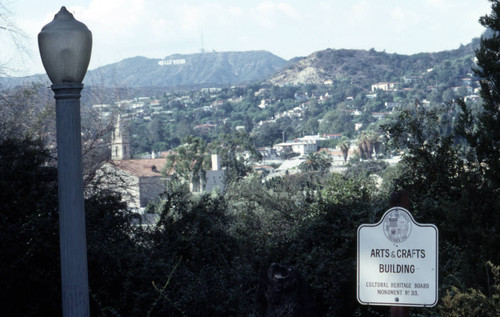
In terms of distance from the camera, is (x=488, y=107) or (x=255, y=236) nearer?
(x=255, y=236)

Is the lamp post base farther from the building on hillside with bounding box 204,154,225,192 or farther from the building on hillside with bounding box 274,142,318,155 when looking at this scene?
the building on hillside with bounding box 274,142,318,155

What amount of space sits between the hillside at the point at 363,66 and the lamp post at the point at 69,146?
596 ft

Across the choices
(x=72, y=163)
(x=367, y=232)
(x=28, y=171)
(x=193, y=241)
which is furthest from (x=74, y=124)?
(x=193, y=241)

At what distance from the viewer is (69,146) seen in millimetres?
3334

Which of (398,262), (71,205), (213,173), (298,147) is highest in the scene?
(71,205)

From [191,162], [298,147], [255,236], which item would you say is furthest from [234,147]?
[255,236]

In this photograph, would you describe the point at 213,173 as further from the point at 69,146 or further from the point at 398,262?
the point at 69,146

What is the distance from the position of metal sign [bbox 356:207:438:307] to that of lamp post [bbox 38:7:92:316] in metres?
1.58

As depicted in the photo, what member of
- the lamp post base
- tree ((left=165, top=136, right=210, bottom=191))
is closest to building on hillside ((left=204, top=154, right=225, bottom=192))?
tree ((left=165, top=136, right=210, bottom=191))

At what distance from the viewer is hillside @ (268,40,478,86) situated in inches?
7274

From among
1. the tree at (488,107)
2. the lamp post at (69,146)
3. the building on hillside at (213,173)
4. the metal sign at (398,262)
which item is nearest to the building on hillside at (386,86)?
the building on hillside at (213,173)

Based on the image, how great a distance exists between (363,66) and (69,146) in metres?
194

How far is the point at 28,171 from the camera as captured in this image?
714 cm

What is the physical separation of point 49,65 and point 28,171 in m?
4.12
